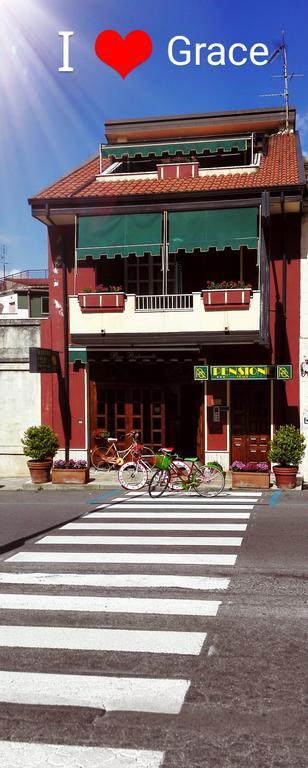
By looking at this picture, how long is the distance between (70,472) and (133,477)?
2.04 meters

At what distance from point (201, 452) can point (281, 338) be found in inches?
161

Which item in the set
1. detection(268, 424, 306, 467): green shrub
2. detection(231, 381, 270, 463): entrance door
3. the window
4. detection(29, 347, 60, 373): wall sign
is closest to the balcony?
detection(29, 347, 60, 373): wall sign

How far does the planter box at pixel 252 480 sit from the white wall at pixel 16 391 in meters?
7.04

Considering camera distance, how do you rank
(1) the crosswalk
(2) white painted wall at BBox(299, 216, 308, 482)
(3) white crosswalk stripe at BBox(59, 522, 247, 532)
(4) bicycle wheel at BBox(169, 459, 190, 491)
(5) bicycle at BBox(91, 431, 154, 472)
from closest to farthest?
(1) the crosswalk → (3) white crosswalk stripe at BBox(59, 522, 247, 532) → (4) bicycle wheel at BBox(169, 459, 190, 491) → (2) white painted wall at BBox(299, 216, 308, 482) → (5) bicycle at BBox(91, 431, 154, 472)

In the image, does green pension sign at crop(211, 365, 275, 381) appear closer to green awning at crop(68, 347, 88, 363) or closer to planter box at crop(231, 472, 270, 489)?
planter box at crop(231, 472, 270, 489)

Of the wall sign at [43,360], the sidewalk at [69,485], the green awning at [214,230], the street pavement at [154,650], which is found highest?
the green awning at [214,230]

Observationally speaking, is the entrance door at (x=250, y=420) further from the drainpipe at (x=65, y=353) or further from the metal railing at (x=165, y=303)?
the drainpipe at (x=65, y=353)

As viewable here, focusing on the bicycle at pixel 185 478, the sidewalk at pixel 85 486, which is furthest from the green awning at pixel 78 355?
the bicycle at pixel 185 478

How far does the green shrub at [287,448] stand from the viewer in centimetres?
1658

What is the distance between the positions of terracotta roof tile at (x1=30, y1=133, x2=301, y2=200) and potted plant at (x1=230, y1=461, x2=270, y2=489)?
7.51 meters

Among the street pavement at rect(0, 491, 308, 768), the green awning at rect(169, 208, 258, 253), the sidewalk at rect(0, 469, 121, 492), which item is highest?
the green awning at rect(169, 208, 258, 253)

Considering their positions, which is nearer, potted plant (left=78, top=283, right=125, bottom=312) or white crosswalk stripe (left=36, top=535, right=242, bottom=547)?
white crosswalk stripe (left=36, top=535, right=242, bottom=547)

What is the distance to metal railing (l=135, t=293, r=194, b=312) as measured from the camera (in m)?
A: 18.3

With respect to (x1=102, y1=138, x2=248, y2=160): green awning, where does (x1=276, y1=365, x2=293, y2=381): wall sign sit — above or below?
below
